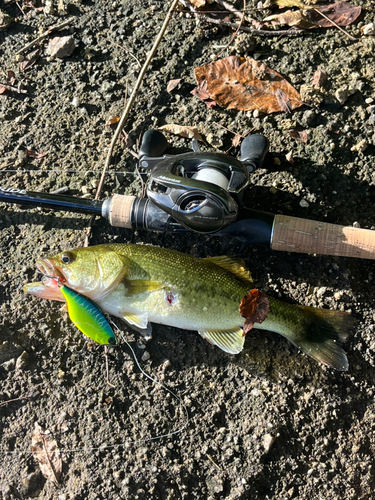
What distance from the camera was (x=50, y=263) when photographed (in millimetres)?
2943

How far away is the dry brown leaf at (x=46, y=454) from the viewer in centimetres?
309

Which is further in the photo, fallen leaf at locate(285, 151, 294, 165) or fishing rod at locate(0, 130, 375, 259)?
fallen leaf at locate(285, 151, 294, 165)

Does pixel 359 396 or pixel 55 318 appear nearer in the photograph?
pixel 359 396

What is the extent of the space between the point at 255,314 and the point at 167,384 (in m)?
0.89

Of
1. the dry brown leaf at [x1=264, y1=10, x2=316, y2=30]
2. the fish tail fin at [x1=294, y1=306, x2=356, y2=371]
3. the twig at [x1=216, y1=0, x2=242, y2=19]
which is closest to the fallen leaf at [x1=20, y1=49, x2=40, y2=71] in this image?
the twig at [x1=216, y1=0, x2=242, y2=19]

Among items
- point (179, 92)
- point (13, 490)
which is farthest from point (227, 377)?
point (179, 92)

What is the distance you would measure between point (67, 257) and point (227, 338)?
1.26 metres

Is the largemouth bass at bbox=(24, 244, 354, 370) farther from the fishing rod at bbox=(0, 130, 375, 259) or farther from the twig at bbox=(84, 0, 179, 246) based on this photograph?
the twig at bbox=(84, 0, 179, 246)

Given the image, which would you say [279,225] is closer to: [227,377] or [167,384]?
[227,377]

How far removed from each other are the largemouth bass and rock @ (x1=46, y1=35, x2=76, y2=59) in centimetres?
211

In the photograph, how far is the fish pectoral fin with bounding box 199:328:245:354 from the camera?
117 inches

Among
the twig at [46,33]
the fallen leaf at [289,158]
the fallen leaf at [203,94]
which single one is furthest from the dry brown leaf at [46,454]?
the twig at [46,33]

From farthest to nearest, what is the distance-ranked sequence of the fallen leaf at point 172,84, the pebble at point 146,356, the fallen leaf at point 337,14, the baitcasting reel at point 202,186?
1. the fallen leaf at point 172,84
2. the fallen leaf at point 337,14
3. the pebble at point 146,356
4. the baitcasting reel at point 202,186

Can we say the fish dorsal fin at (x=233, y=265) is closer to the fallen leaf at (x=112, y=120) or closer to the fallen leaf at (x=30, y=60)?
the fallen leaf at (x=112, y=120)
